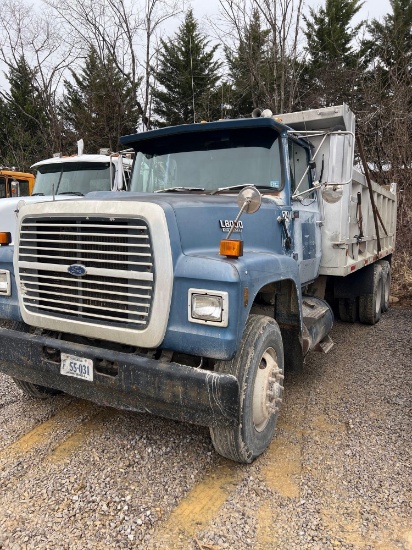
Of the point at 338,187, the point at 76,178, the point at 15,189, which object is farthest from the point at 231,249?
the point at 15,189

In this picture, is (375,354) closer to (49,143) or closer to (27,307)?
(27,307)

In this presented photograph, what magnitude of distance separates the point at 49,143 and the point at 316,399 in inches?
843

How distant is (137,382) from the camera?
2.72 metres

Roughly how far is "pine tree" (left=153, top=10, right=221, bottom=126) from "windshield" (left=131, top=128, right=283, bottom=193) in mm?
19935

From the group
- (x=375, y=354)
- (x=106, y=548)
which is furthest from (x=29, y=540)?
(x=375, y=354)

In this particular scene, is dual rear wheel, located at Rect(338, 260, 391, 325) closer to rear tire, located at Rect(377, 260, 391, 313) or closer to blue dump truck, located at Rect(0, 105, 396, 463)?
rear tire, located at Rect(377, 260, 391, 313)

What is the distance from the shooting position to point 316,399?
4.31 meters

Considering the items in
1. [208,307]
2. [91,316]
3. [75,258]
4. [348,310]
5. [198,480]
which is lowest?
[198,480]

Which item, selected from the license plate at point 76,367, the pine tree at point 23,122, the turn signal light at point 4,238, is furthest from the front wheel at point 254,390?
the pine tree at point 23,122

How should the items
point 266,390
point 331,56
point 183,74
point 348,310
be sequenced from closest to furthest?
point 266,390, point 348,310, point 331,56, point 183,74

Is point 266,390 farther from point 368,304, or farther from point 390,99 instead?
point 390,99

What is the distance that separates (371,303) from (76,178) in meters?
5.48

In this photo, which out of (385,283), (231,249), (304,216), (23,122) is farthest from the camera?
(23,122)

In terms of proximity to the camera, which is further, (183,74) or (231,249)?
(183,74)
